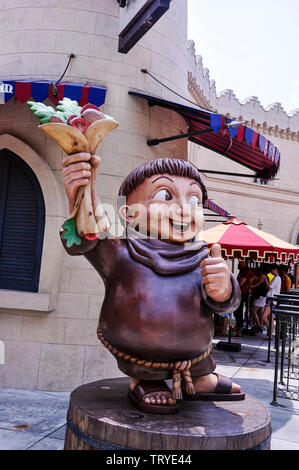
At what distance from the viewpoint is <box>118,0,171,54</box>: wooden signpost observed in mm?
3627

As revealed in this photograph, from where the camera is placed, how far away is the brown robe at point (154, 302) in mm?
2098

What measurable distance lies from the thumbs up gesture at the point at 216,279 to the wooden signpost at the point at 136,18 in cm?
263

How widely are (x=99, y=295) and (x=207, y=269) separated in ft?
8.88

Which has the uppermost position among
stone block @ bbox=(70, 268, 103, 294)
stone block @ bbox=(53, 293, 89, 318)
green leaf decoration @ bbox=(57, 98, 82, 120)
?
green leaf decoration @ bbox=(57, 98, 82, 120)

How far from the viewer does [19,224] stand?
4.72 meters

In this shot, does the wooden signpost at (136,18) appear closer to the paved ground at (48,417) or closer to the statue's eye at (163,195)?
the statue's eye at (163,195)

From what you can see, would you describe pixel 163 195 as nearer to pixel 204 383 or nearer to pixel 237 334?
pixel 204 383

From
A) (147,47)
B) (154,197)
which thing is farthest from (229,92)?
(154,197)

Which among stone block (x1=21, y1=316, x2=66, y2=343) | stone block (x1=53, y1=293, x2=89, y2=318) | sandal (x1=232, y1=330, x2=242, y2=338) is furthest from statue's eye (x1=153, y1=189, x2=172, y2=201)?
sandal (x1=232, y1=330, x2=242, y2=338)

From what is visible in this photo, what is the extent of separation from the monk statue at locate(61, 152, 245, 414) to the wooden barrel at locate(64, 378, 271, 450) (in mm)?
109

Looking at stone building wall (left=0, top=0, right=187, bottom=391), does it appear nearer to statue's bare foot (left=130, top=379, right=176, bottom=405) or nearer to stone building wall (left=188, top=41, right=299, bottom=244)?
statue's bare foot (left=130, top=379, right=176, bottom=405)

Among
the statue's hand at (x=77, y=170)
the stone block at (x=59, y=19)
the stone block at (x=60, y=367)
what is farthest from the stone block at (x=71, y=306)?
the stone block at (x=59, y=19)

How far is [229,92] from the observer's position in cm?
1933

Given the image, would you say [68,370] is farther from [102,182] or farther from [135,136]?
[135,136]
